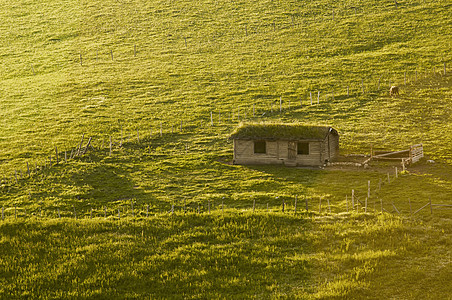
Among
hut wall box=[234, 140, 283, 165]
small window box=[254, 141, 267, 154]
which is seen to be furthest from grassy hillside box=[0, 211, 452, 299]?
small window box=[254, 141, 267, 154]

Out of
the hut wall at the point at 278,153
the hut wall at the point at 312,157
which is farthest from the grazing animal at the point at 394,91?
the hut wall at the point at 312,157

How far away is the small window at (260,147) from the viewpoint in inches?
1609

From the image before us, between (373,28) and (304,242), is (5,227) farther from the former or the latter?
(373,28)

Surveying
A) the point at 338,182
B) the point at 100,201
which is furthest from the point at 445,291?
the point at 100,201

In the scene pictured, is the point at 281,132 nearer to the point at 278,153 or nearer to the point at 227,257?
the point at 278,153

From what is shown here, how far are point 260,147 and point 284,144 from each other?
2007 mm

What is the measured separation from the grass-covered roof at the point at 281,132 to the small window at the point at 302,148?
0.67 meters

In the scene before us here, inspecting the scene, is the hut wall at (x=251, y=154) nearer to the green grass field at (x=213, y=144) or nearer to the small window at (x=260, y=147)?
the small window at (x=260, y=147)

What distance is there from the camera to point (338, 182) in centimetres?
3531

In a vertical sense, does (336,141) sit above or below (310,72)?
below

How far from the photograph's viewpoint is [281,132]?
40219mm

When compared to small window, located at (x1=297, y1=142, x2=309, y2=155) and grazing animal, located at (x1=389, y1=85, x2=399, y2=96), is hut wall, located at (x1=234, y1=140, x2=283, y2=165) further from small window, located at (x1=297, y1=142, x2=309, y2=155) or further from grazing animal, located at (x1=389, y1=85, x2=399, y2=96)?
grazing animal, located at (x1=389, y1=85, x2=399, y2=96)

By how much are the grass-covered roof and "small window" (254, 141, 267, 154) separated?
71cm

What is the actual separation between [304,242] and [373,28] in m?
59.4
